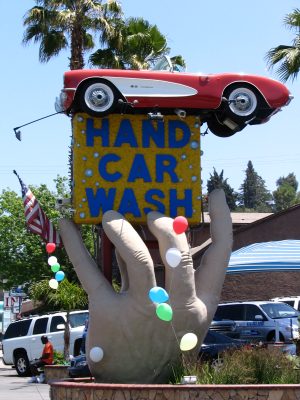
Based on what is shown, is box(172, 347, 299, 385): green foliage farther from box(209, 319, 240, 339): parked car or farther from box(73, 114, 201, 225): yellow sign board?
box(209, 319, 240, 339): parked car

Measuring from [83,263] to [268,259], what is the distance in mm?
9345

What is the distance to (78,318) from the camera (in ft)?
86.8

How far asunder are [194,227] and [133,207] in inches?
51.0

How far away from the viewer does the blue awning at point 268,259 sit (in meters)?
21.6

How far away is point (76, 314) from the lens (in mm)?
26547

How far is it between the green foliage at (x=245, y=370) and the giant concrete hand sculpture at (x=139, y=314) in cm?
46

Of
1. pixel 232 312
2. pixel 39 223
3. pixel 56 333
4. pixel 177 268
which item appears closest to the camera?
pixel 177 268

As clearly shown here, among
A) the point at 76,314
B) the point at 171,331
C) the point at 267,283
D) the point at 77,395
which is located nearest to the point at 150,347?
the point at 171,331

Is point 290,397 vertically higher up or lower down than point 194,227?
lower down

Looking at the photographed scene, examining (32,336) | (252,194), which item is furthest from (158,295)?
(252,194)

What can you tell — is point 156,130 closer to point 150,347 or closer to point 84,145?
point 84,145

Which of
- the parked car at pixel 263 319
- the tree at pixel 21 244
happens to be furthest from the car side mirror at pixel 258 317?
the tree at pixel 21 244

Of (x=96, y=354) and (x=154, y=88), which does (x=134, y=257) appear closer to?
(x=96, y=354)

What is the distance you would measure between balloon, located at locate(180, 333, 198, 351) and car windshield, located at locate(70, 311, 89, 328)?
14.4 metres
